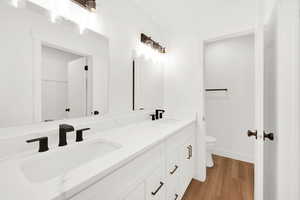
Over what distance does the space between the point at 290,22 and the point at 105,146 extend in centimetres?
125

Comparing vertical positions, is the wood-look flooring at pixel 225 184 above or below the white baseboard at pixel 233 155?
below

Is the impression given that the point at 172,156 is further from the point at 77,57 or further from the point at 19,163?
the point at 77,57

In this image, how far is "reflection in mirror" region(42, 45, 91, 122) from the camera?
3.50 ft

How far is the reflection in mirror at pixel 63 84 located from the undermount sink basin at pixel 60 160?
34cm

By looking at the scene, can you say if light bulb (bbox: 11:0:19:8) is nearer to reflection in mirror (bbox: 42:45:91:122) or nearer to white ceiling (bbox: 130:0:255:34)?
reflection in mirror (bbox: 42:45:91:122)

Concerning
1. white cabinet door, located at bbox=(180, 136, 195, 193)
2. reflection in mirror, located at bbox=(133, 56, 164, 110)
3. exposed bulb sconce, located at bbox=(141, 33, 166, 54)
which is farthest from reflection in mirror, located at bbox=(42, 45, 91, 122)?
white cabinet door, located at bbox=(180, 136, 195, 193)

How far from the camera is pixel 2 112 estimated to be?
2.81 ft

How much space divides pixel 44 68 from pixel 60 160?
64 cm

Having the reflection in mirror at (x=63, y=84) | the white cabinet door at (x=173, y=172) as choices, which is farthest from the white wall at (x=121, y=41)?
the white cabinet door at (x=173, y=172)

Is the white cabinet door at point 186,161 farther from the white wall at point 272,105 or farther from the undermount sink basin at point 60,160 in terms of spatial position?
the undermount sink basin at point 60,160

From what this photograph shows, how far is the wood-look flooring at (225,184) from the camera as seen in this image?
174cm

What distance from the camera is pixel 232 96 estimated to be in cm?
285

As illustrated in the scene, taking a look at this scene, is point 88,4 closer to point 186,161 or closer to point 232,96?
point 186,161

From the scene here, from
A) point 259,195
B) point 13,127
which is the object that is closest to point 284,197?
point 259,195
